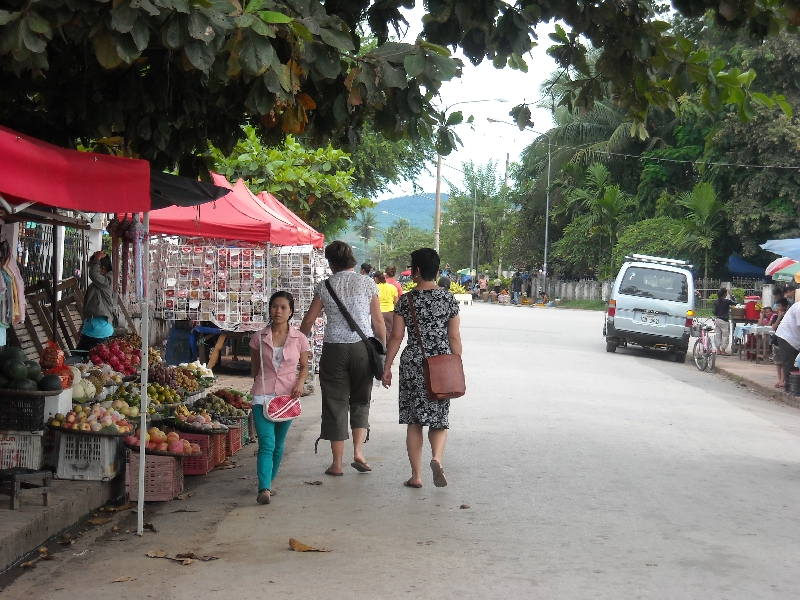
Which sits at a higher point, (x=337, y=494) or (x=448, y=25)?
(x=448, y=25)

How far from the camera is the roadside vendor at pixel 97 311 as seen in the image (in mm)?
13281

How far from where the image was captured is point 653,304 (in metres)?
22.2

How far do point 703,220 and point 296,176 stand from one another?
92.7 ft

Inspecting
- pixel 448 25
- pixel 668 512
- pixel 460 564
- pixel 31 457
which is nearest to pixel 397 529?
pixel 460 564

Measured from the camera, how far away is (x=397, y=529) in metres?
6.48

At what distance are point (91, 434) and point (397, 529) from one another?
8.19 feet

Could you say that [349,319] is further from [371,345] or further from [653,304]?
[653,304]

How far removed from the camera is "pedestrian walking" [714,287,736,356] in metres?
23.5

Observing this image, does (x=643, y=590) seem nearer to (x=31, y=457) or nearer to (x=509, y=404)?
(x=31, y=457)

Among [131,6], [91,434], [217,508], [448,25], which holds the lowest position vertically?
[217,508]

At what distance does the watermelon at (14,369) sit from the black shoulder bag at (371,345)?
2490 millimetres

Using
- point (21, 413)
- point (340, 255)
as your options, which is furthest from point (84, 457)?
point (340, 255)

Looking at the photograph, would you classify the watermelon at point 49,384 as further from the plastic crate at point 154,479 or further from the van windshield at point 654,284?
the van windshield at point 654,284

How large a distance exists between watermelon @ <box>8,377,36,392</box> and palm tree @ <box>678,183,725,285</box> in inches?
1497
